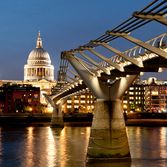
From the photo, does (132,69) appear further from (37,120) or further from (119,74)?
(37,120)

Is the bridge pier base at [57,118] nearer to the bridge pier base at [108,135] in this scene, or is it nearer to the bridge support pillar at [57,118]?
the bridge support pillar at [57,118]

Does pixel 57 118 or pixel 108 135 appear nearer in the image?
pixel 108 135

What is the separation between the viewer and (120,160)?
39.6 metres

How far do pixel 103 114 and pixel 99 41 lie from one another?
6.54m

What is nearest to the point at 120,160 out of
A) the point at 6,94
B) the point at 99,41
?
the point at 99,41

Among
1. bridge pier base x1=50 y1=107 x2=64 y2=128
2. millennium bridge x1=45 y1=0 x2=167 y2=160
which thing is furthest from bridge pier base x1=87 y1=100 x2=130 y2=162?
bridge pier base x1=50 y1=107 x2=64 y2=128

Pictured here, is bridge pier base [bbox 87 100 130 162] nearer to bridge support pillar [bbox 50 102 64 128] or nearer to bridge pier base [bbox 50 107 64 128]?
bridge pier base [bbox 50 107 64 128]

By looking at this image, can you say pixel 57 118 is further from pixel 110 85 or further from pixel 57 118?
pixel 110 85

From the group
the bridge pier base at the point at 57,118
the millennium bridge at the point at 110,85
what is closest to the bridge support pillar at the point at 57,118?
the bridge pier base at the point at 57,118

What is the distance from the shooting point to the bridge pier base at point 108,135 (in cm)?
4019

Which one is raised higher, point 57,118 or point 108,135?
point 57,118

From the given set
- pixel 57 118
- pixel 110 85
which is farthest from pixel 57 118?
pixel 110 85

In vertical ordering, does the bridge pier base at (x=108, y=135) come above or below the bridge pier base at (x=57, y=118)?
below

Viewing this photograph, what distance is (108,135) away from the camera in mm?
40438
